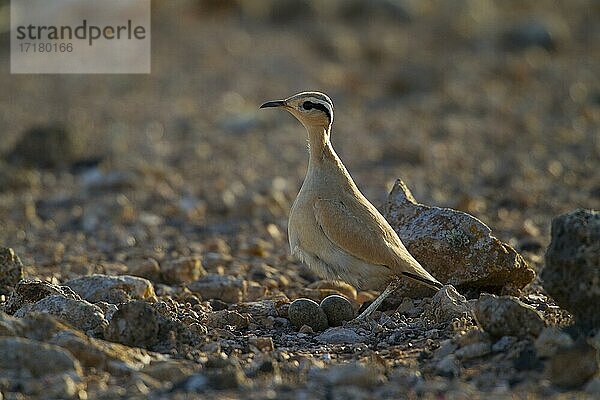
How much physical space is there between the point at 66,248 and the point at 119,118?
6117 mm

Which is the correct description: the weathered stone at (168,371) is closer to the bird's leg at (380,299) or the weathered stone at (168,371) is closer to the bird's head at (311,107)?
the bird's leg at (380,299)

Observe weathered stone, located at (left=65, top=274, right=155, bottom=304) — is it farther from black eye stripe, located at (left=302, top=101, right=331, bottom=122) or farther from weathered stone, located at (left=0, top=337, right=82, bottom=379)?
weathered stone, located at (left=0, top=337, right=82, bottom=379)

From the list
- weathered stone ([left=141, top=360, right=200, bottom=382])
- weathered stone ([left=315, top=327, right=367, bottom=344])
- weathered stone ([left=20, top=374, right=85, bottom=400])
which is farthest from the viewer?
weathered stone ([left=315, top=327, right=367, bottom=344])

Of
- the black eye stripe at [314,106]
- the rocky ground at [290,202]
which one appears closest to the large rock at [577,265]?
the rocky ground at [290,202]

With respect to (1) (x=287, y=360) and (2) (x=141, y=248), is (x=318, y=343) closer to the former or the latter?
(1) (x=287, y=360)

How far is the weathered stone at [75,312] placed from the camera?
5.28 metres

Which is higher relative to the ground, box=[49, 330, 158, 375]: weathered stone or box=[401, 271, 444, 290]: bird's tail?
box=[401, 271, 444, 290]: bird's tail

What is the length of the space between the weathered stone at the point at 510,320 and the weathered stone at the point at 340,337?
0.85 meters

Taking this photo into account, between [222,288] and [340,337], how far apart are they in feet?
4.72

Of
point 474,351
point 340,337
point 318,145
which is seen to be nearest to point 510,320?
point 474,351

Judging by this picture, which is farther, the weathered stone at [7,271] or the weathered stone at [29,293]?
the weathered stone at [7,271]

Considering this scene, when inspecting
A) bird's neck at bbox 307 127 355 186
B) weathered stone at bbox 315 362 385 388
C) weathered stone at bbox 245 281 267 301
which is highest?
bird's neck at bbox 307 127 355 186

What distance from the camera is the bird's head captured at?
6.61 metres

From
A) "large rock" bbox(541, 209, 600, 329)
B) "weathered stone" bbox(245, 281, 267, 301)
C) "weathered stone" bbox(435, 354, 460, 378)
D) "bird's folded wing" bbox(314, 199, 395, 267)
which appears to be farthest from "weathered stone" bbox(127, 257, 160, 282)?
"large rock" bbox(541, 209, 600, 329)
